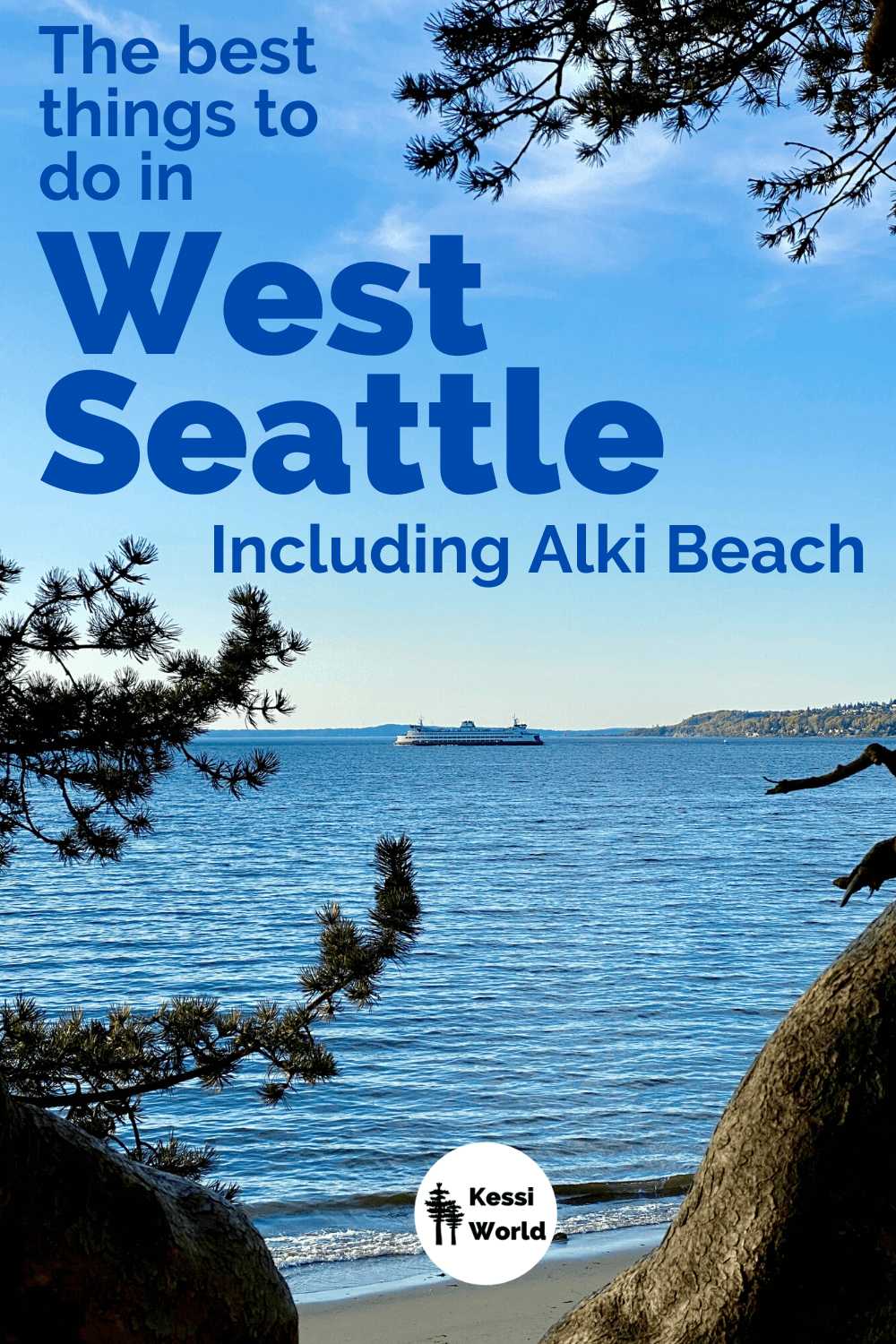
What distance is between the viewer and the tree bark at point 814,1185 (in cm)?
220

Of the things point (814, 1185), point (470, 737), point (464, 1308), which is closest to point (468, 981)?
point (464, 1308)

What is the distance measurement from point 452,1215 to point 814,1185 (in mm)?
5622

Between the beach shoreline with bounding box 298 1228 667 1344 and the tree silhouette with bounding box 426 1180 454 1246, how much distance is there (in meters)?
0.34

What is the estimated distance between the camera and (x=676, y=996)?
667 inches

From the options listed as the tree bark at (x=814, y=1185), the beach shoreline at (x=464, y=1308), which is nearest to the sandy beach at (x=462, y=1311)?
the beach shoreline at (x=464, y=1308)

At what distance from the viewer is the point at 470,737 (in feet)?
518

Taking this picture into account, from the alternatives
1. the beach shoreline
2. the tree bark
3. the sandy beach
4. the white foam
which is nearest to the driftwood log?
the tree bark

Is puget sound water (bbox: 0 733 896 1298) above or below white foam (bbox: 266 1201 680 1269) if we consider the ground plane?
below

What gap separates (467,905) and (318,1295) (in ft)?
68.8

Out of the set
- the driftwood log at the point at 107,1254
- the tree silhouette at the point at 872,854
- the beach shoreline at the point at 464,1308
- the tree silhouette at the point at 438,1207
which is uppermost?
the tree silhouette at the point at 872,854

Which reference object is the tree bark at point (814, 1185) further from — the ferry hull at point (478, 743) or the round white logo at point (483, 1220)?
the ferry hull at point (478, 743)

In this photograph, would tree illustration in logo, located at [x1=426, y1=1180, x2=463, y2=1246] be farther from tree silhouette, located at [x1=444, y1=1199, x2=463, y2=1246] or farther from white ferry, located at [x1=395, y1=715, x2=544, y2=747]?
white ferry, located at [x1=395, y1=715, x2=544, y2=747]

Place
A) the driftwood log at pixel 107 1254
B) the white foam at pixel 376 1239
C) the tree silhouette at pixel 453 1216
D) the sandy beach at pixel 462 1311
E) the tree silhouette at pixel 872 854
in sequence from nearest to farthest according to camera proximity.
Answer: the driftwood log at pixel 107 1254 → the tree silhouette at pixel 872 854 → the sandy beach at pixel 462 1311 → the tree silhouette at pixel 453 1216 → the white foam at pixel 376 1239

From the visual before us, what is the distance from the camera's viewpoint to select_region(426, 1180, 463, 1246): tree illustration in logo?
722 cm
